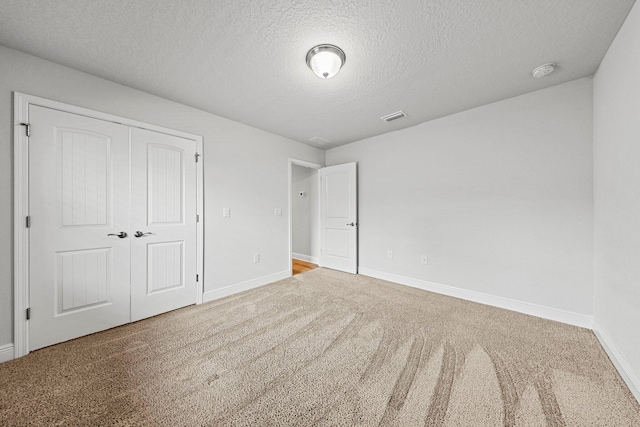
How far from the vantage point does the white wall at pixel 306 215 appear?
16.0ft

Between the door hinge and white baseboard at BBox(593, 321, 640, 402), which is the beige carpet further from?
the door hinge

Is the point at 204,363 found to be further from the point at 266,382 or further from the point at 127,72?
the point at 127,72

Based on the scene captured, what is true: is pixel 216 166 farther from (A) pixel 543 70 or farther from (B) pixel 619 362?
(B) pixel 619 362

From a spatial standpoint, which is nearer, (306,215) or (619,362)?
(619,362)

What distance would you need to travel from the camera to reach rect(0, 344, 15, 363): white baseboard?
65.9 inches

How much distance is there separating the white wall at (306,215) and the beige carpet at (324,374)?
258cm

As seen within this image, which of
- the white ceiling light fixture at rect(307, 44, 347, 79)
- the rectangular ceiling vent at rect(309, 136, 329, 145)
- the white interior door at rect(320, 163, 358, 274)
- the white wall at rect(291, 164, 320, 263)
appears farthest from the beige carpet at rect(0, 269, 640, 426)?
the rectangular ceiling vent at rect(309, 136, 329, 145)

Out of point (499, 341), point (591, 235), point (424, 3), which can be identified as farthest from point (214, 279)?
point (591, 235)

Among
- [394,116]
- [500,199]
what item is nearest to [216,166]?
[394,116]

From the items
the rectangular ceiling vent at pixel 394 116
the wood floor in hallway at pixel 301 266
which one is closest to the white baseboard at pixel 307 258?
the wood floor in hallway at pixel 301 266

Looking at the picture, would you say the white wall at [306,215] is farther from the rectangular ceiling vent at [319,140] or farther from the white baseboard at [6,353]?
the white baseboard at [6,353]

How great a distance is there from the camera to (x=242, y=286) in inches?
125

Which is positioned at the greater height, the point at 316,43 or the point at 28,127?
the point at 316,43

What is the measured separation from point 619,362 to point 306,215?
442cm
